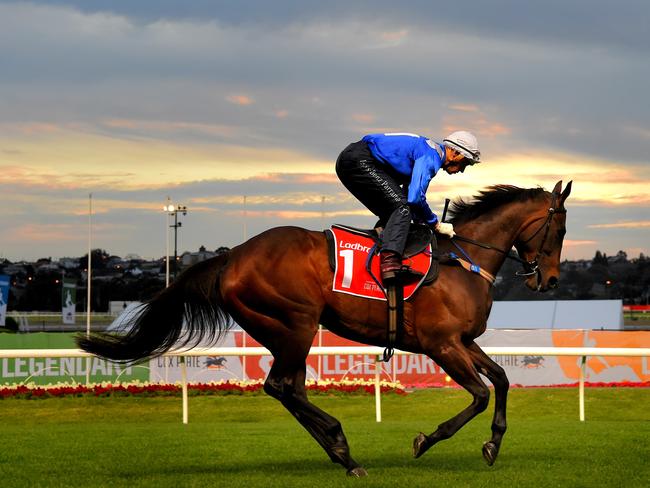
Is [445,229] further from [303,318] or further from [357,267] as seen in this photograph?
[303,318]

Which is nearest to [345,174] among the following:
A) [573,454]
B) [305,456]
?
[305,456]

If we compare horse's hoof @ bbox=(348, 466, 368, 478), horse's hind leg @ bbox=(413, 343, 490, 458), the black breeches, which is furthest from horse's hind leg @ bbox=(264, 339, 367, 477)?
the black breeches

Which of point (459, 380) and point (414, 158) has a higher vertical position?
point (414, 158)

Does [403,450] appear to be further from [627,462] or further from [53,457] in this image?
[53,457]

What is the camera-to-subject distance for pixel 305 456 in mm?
7043

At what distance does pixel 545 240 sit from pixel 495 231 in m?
0.36

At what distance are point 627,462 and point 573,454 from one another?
516 mm

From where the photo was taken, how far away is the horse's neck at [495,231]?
6.52 metres

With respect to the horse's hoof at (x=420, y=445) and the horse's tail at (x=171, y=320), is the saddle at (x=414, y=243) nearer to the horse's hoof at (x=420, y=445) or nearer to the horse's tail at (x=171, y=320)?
the horse's tail at (x=171, y=320)

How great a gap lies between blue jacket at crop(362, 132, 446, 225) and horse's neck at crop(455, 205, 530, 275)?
35cm

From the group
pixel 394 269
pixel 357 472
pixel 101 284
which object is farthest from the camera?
pixel 101 284

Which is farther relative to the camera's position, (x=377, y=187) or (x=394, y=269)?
(x=377, y=187)

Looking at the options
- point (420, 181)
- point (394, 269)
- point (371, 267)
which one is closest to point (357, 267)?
point (371, 267)

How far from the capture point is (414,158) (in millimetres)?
6219
